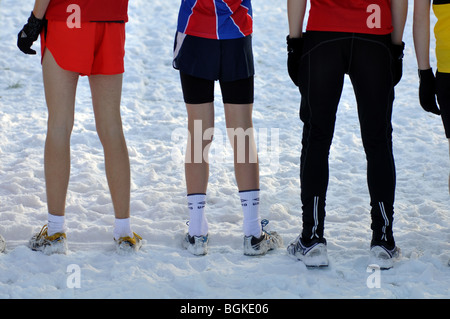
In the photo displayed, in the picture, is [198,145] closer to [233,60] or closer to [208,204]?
[233,60]

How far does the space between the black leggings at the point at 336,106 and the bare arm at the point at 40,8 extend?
1.30 metres

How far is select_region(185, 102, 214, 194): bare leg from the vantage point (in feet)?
11.5

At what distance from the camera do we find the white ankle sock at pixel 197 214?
3598mm

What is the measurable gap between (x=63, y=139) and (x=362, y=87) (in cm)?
153

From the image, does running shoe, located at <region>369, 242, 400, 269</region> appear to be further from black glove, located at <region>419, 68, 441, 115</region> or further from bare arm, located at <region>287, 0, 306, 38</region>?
bare arm, located at <region>287, 0, 306, 38</region>

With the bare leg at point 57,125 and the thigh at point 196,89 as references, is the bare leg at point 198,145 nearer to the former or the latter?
the thigh at point 196,89

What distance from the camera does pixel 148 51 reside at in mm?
8742

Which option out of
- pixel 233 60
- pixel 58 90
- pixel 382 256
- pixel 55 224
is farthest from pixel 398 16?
pixel 55 224

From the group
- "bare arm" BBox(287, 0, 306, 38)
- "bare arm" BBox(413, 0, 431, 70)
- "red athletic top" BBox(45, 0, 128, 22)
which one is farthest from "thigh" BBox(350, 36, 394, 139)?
"red athletic top" BBox(45, 0, 128, 22)

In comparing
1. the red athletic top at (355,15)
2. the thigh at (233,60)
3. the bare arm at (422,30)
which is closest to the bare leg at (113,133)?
the thigh at (233,60)

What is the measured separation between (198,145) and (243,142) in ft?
0.80
